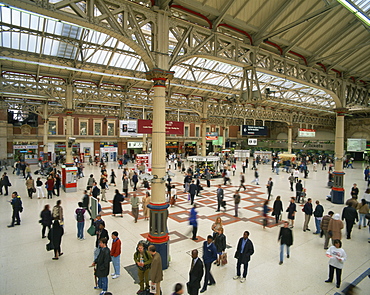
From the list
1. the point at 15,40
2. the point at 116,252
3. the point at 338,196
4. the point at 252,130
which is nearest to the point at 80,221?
the point at 116,252

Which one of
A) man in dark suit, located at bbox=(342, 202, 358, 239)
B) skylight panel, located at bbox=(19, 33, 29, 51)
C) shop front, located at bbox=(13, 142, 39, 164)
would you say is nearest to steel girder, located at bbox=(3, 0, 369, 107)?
skylight panel, located at bbox=(19, 33, 29, 51)

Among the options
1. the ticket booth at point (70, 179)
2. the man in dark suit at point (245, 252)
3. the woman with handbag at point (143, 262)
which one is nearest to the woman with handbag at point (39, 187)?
the ticket booth at point (70, 179)

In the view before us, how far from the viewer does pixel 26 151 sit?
34625mm

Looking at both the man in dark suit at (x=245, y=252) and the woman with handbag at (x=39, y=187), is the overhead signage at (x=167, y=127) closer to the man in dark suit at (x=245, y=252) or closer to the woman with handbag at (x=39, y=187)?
the man in dark suit at (x=245, y=252)

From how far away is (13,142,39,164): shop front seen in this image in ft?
111

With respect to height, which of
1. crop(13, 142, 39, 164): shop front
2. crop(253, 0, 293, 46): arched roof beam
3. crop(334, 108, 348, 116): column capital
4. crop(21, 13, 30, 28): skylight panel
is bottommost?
crop(13, 142, 39, 164): shop front

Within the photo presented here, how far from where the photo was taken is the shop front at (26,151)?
3372 cm

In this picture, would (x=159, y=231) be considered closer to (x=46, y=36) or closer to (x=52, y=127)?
(x=46, y=36)

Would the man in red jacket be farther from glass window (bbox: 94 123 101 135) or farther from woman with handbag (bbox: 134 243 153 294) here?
glass window (bbox: 94 123 101 135)

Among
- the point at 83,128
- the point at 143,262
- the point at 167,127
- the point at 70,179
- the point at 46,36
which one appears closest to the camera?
the point at 143,262

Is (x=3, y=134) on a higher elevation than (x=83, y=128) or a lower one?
lower

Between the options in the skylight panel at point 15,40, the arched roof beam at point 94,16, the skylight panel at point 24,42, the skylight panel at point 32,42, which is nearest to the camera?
the arched roof beam at point 94,16

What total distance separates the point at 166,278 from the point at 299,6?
9.43m

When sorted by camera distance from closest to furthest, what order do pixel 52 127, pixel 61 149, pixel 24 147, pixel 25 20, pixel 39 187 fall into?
pixel 25 20 < pixel 39 187 < pixel 24 147 < pixel 52 127 < pixel 61 149
